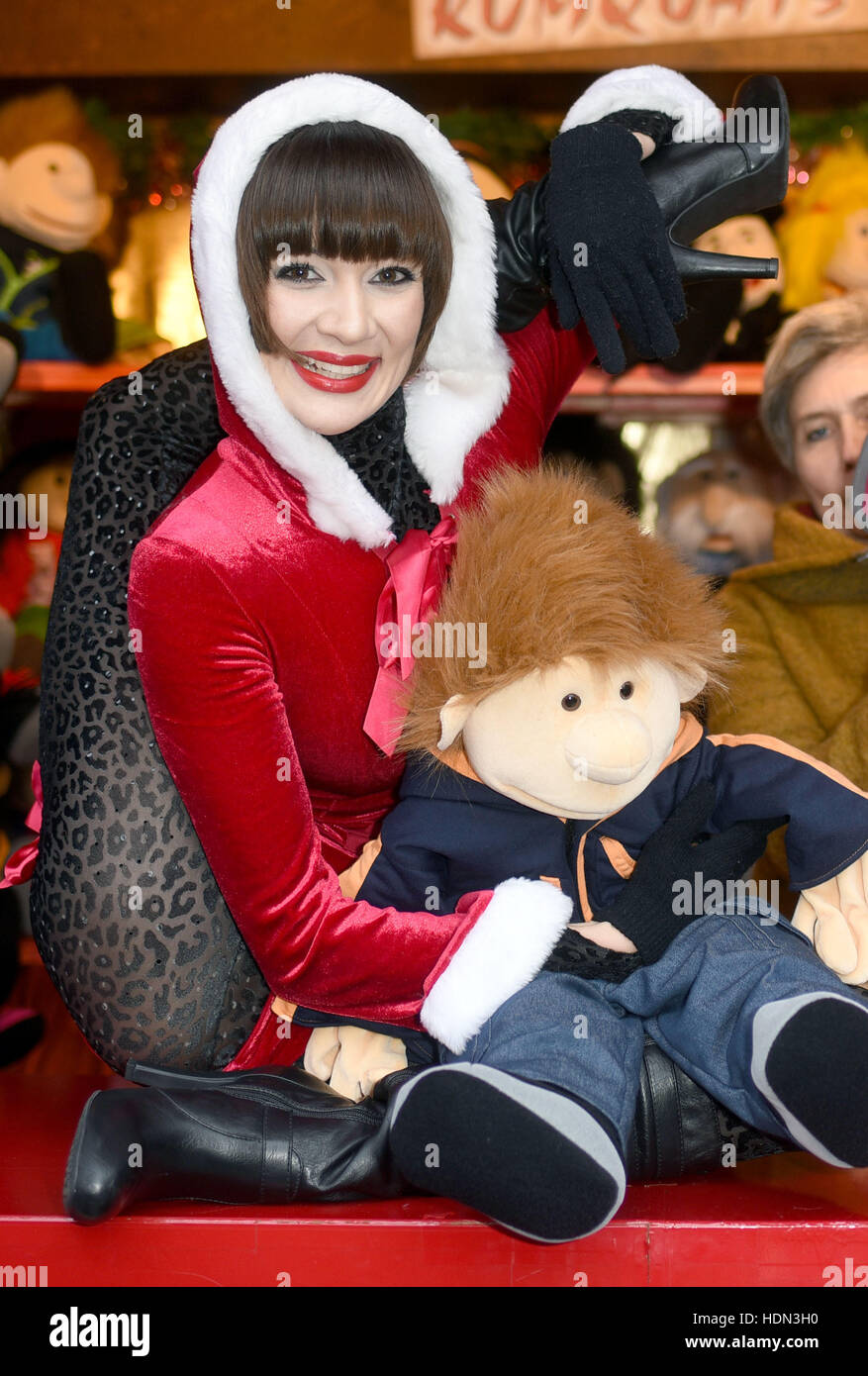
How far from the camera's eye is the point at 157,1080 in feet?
3.75

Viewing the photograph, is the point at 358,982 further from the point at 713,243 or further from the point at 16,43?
the point at 16,43

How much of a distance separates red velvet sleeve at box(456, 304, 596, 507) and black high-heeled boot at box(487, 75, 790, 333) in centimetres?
10

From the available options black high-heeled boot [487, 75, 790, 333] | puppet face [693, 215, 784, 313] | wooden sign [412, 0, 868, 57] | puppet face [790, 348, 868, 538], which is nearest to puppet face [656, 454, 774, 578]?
puppet face [693, 215, 784, 313]

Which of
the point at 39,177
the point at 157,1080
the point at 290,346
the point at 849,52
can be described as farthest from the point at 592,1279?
the point at 849,52

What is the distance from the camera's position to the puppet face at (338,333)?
112 centimetres

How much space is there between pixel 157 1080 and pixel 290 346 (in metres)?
0.65

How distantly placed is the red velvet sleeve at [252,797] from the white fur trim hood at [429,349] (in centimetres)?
13

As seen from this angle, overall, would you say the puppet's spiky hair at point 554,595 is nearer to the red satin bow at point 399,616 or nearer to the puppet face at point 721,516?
the red satin bow at point 399,616

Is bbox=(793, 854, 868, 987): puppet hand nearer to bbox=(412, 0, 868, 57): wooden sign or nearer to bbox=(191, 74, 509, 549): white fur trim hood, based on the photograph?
bbox=(191, 74, 509, 549): white fur trim hood

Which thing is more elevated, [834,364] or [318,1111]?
[834,364]

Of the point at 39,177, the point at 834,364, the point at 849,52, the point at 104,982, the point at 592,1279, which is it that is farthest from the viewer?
the point at 849,52

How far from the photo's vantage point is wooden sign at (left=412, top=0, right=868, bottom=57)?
7.64 feet

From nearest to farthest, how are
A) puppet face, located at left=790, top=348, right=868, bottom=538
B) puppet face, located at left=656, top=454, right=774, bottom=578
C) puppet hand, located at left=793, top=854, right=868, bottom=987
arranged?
puppet hand, located at left=793, top=854, right=868, bottom=987
puppet face, located at left=790, top=348, right=868, bottom=538
puppet face, located at left=656, top=454, right=774, bottom=578

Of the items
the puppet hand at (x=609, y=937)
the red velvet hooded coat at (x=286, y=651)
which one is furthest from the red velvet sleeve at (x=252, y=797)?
the puppet hand at (x=609, y=937)
